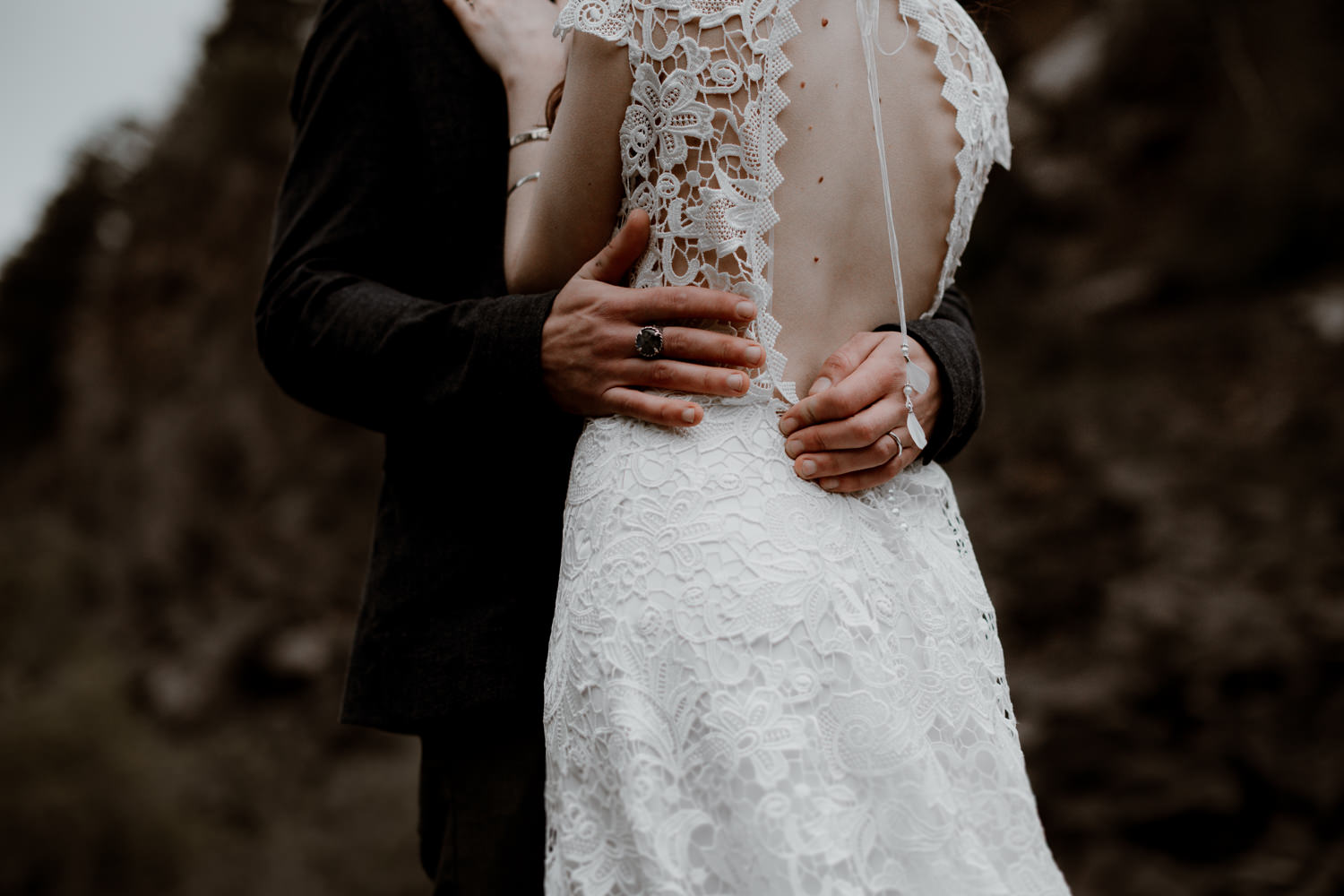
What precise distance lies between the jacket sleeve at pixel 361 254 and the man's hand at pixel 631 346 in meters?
0.22

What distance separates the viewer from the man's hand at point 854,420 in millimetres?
1254

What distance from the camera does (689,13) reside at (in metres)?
1.20

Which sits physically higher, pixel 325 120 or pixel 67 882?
pixel 325 120

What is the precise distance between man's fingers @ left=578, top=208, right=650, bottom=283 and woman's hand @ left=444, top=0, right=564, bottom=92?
366 mm

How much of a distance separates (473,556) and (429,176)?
637 mm

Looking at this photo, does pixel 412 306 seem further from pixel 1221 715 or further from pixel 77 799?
pixel 77 799

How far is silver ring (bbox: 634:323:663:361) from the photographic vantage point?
50.9 inches

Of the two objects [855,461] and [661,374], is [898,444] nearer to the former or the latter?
[855,461]

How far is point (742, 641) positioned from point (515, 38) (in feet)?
3.46

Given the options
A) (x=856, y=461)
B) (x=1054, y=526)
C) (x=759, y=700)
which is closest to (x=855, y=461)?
(x=856, y=461)

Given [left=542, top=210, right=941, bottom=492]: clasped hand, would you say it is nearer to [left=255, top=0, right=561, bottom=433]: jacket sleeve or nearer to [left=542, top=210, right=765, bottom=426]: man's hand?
[left=542, top=210, right=765, bottom=426]: man's hand

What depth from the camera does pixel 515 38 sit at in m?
1.62

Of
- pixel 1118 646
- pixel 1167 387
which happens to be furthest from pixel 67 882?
pixel 1167 387

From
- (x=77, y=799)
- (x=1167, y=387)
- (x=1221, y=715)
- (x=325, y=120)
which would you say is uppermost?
(x=1167, y=387)
